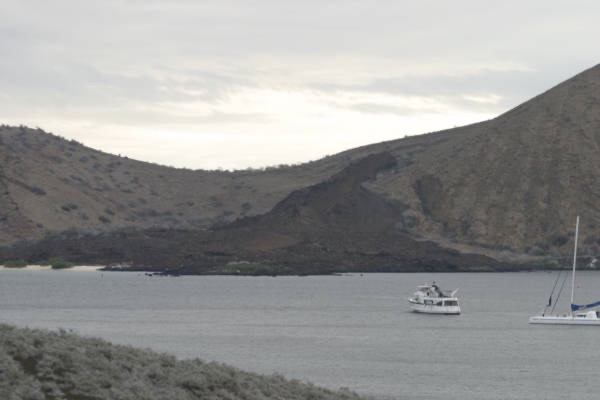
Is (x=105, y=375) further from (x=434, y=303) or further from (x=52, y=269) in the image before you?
(x=52, y=269)

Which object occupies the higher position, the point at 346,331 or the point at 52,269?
the point at 52,269

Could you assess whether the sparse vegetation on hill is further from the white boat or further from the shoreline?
the shoreline

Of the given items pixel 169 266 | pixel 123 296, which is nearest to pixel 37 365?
pixel 123 296

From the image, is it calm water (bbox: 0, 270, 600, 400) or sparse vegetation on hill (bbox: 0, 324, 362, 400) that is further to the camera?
calm water (bbox: 0, 270, 600, 400)

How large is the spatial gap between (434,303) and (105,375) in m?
82.4

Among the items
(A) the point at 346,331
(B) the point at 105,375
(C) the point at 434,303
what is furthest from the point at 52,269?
(B) the point at 105,375

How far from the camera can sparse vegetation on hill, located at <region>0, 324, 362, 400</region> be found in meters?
27.2

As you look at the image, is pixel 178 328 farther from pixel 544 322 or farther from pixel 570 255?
pixel 570 255

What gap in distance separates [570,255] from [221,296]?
90.1 meters

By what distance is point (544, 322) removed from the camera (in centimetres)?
9500

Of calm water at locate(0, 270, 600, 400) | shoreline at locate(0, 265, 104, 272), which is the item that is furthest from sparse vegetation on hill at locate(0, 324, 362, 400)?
shoreline at locate(0, 265, 104, 272)

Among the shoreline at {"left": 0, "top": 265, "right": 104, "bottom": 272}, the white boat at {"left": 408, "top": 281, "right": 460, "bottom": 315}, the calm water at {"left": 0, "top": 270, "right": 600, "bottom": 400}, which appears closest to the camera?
the calm water at {"left": 0, "top": 270, "right": 600, "bottom": 400}

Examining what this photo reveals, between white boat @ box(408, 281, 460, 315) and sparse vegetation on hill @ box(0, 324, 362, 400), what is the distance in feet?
241

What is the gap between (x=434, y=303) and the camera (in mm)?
108812
